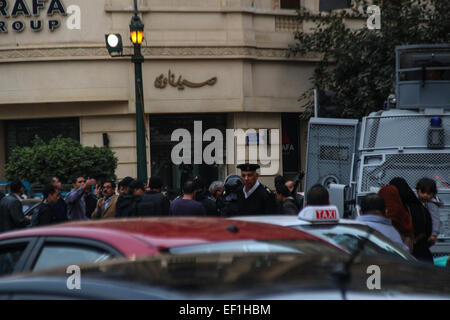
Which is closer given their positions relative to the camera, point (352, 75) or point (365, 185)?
point (365, 185)

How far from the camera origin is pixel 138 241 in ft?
12.9

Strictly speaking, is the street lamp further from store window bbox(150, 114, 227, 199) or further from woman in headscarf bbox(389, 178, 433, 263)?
woman in headscarf bbox(389, 178, 433, 263)

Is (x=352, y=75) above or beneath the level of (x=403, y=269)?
above

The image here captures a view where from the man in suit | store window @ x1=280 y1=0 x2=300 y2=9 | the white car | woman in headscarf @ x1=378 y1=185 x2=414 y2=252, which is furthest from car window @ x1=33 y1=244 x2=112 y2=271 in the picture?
store window @ x1=280 y1=0 x2=300 y2=9

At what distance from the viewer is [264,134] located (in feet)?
84.6

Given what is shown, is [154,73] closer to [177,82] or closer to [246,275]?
[177,82]

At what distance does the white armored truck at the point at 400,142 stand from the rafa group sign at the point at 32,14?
12.3m

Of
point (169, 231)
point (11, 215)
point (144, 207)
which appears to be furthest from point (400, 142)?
point (169, 231)

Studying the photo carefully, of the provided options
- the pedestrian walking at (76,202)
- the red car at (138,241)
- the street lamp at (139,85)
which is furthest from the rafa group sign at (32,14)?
the red car at (138,241)

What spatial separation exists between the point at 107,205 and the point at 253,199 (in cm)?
242

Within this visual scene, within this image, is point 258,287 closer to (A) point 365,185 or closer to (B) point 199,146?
(A) point 365,185

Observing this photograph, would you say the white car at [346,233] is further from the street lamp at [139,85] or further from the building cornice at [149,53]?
the building cornice at [149,53]

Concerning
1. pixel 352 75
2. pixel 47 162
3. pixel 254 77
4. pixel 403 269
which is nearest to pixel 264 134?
pixel 254 77

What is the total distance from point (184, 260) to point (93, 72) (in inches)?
859
